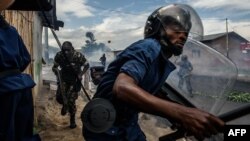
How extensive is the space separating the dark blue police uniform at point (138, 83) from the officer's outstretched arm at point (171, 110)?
23 cm

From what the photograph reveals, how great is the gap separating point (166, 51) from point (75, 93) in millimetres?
6149

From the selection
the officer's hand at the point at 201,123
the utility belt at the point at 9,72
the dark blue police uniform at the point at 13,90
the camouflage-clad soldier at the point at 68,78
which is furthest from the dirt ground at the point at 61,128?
the officer's hand at the point at 201,123

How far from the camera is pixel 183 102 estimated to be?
7.59ft

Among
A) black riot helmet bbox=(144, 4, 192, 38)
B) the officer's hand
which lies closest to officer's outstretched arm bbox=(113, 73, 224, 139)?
the officer's hand

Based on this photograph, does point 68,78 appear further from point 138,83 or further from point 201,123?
point 201,123

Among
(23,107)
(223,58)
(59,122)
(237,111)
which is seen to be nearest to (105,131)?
(23,107)

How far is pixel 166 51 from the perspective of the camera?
223 cm

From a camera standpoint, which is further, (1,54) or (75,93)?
(75,93)

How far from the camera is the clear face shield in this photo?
Answer: 7.56 feet

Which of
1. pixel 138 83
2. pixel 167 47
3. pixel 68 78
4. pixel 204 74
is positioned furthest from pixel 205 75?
pixel 68 78

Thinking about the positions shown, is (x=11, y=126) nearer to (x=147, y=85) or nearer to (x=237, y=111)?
(x=147, y=85)

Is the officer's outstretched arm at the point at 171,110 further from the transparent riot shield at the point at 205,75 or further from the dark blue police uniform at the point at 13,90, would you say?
the transparent riot shield at the point at 205,75

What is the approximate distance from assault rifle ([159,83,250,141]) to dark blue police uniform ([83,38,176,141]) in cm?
16

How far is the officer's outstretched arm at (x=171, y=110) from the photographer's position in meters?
1.55
